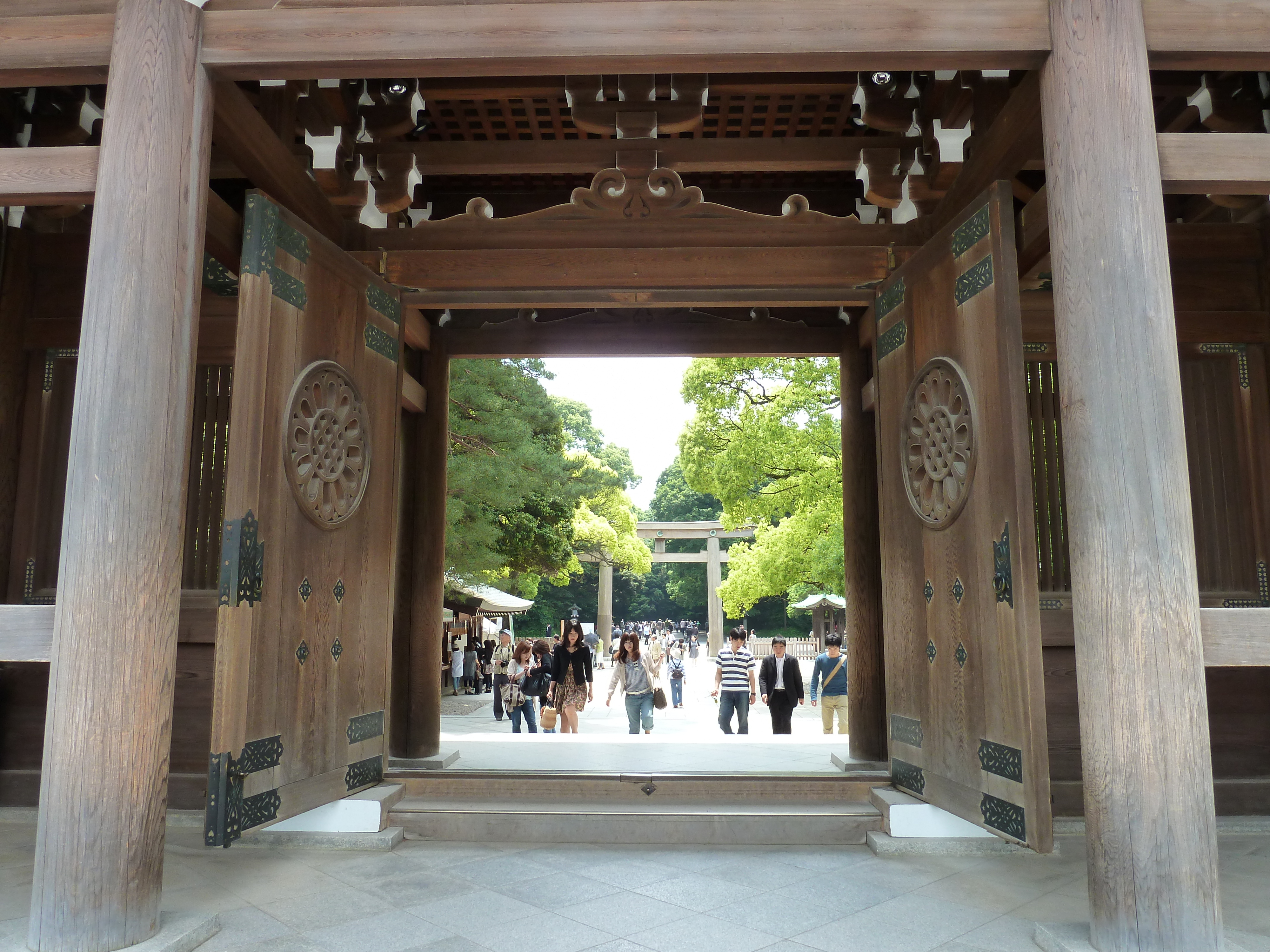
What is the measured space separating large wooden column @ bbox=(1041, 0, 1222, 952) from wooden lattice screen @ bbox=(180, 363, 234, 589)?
12.8ft

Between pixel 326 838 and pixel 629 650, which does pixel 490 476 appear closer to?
pixel 629 650

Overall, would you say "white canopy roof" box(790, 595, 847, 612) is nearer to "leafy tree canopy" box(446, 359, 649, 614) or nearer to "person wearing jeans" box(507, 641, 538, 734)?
"leafy tree canopy" box(446, 359, 649, 614)

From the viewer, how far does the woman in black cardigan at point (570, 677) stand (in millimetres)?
7777

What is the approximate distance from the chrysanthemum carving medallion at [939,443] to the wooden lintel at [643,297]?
83cm

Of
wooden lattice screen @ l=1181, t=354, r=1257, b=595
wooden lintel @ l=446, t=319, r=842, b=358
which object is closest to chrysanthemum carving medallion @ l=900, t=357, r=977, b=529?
wooden lattice screen @ l=1181, t=354, r=1257, b=595

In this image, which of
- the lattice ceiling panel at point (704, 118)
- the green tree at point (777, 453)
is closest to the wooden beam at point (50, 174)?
the lattice ceiling panel at point (704, 118)

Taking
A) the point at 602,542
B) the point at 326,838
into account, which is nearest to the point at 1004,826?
the point at 326,838

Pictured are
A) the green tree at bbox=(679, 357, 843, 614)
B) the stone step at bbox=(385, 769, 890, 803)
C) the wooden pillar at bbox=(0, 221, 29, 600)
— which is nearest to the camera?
the stone step at bbox=(385, 769, 890, 803)

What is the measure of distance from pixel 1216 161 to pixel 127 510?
3.76 m

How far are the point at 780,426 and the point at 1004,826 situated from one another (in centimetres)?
889

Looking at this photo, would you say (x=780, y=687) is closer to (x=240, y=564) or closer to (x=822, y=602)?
(x=240, y=564)

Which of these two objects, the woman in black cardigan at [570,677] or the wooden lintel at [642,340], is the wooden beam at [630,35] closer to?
the wooden lintel at [642,340]

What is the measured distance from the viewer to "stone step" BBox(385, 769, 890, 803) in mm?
4496

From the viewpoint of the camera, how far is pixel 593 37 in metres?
3.14
